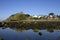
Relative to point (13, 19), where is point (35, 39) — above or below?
above

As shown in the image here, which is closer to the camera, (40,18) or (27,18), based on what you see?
(27,18)

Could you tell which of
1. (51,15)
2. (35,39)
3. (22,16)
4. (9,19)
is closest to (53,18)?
(51,15)

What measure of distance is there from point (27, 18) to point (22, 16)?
8.22ft

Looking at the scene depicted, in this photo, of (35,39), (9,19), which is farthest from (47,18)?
(35,39)

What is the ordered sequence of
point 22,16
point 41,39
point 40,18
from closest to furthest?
point 41,39
point 22,16
point 40,18

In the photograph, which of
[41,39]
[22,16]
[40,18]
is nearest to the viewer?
[41,39]

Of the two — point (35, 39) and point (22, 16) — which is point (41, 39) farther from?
point (22, 16)

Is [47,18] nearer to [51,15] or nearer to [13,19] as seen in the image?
[51,15]

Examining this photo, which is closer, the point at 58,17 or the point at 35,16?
the point at 58,17

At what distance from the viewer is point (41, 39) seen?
23.7 metres

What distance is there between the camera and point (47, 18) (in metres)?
68.9

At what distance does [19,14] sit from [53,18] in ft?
45.3

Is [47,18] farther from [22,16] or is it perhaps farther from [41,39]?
[41,39]

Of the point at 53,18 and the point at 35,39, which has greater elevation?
the point at 35,39
